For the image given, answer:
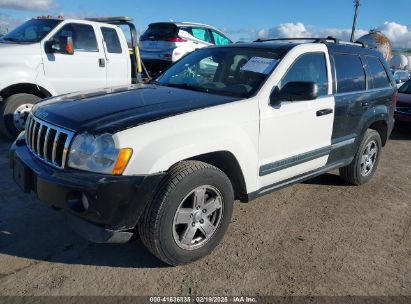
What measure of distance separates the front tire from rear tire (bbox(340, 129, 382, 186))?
90.8 inches

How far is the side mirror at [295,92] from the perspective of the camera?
3.31 metres

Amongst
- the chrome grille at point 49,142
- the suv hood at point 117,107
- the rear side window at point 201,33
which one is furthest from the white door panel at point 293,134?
the rear side window at point 201,33

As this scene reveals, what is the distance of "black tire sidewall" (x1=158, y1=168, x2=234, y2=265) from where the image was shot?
9.04 feet

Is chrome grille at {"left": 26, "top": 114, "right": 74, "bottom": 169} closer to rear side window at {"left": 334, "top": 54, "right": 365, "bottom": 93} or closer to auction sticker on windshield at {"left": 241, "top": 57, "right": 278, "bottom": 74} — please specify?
auction sticker on windshield at {"left": 241, "top": 57, "right": 278, "bottom": 74}

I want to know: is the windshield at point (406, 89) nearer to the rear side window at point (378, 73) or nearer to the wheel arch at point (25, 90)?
the rear side window at point (378, 73)

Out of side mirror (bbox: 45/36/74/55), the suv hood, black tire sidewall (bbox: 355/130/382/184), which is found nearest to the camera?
the suv hood

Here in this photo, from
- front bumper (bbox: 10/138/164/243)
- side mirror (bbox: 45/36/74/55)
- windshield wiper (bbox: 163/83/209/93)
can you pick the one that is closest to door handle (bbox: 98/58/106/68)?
side mirror (bbox: 45/36/74/55)

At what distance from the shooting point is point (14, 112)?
20.1 ft

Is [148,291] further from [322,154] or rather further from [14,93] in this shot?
[14,93]

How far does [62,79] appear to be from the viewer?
21.7 feet

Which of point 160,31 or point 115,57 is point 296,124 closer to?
point 115,57

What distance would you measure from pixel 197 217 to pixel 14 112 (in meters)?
4.38

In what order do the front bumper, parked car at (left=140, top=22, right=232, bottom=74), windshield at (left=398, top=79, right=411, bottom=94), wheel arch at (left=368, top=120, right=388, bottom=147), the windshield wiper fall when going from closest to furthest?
the front bumper < the windshield wiper < wheel arch at (left=368, top=120, right=388, bottom=147) < windshield at (left=398, top=79, right=411, bottom=94) < parked car at (left=140, top=22, right=232, bottom=74)

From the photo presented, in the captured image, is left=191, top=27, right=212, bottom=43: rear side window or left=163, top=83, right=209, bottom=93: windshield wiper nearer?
left=163, top=83, right=209, bottom=93: windshield wiper
